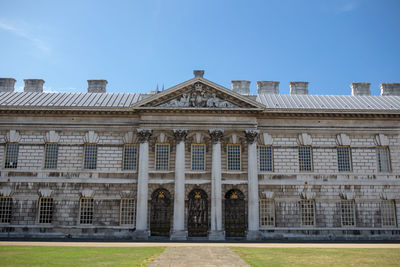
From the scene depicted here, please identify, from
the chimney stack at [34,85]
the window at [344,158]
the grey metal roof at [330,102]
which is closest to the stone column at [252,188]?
the grey metal roof at [330,102]

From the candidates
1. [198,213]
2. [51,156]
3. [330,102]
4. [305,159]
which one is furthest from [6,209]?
[330,102]

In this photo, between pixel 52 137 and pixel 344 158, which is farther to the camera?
pixel 344 158

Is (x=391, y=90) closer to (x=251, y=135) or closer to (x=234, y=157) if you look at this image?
(x=251, y=135)

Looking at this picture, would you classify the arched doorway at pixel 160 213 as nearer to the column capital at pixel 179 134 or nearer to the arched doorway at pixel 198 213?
the arched doorway at pixel 198 213

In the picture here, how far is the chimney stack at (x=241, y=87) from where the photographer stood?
31.2 metres

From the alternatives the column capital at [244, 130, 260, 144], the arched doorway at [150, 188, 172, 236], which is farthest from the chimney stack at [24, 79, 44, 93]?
the column capital at [244, 130, 260, 144]

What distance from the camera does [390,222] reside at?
86.3 feet

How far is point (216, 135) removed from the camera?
26.3 metres

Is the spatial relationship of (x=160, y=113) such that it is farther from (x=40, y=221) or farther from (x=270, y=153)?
(x=40, y=221)

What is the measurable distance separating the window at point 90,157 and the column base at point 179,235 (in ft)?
25.7

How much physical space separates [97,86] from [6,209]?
41.4 ft

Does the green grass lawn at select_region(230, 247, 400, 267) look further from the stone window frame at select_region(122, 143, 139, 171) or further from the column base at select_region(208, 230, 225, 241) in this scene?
the stone window frame at select_region(122, 143, 139, 171)

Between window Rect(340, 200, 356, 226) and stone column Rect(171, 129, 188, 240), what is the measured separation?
11.6 m

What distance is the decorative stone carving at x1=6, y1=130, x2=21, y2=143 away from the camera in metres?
27.1
